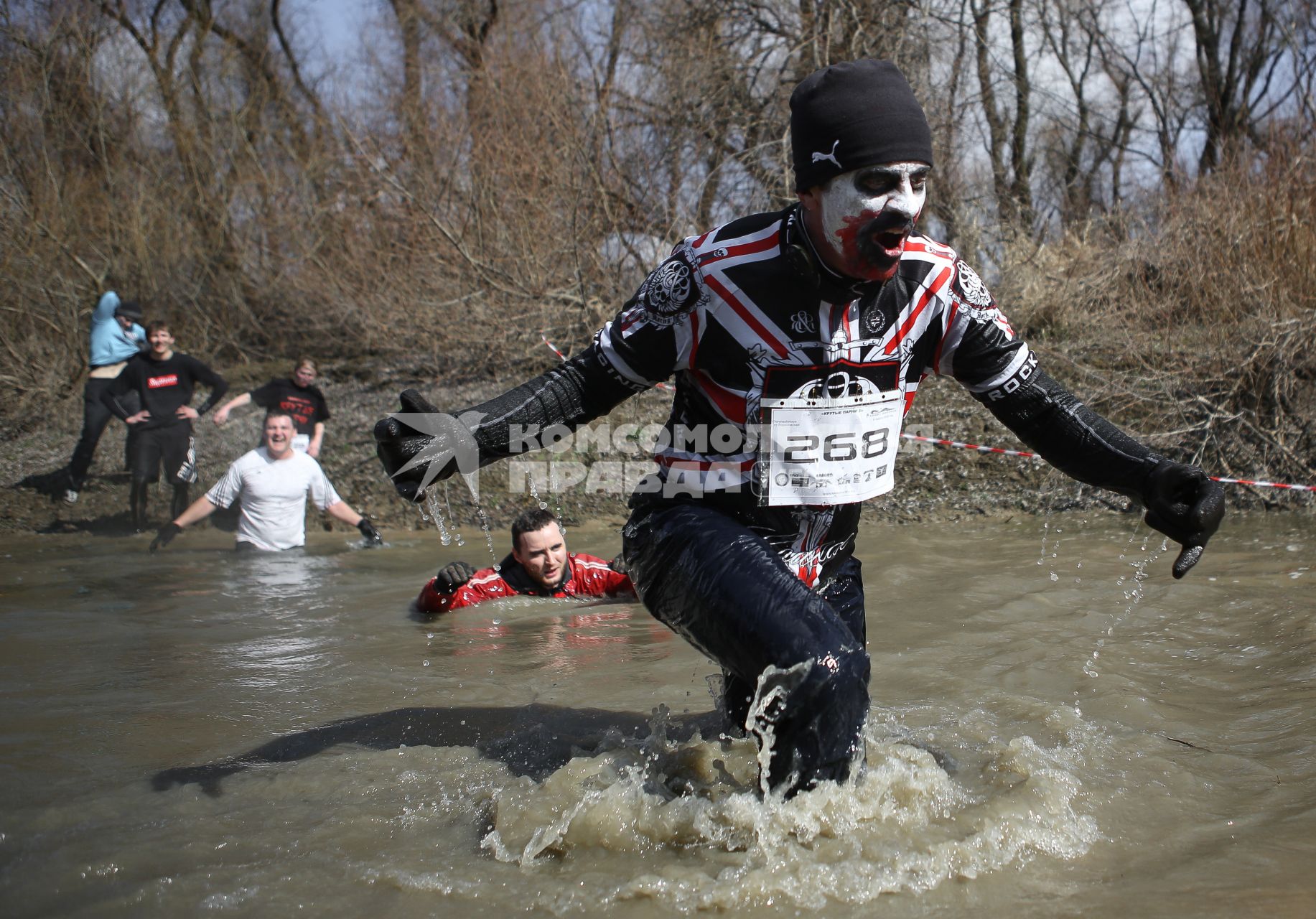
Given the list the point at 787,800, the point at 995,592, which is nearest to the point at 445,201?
the point at 995,592

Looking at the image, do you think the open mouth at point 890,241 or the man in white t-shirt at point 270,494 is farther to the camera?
the man in white t-shirt at point 270,494

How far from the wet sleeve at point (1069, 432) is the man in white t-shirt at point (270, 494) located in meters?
6.31

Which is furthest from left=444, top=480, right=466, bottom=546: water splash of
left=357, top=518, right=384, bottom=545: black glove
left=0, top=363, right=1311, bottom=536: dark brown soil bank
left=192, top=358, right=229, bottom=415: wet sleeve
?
left=192, top=358, right=229, bottom=415: wet sleeve

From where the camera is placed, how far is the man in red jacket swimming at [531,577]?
598 cm

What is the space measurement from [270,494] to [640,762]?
5.77 m

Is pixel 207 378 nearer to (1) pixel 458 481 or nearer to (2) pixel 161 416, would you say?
(2) pixel 161 416

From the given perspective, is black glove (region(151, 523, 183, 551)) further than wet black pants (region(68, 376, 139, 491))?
No

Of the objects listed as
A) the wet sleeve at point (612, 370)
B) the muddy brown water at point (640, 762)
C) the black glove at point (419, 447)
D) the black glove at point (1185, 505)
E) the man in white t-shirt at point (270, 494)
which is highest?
the wet sleeve at point (612, 370)

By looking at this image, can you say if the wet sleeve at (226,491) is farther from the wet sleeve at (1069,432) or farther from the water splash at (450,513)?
the wet sleeve at (1069,432)

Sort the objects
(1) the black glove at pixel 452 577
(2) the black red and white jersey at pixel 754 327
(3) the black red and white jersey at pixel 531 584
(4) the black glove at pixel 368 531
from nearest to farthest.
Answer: (2) the black red and white jersey at pixel 754 327 → (1) the black glove at pixel 452 577 → (3) the black red and white jersey at pixel 531 584 → (4) the black glove at pixel 368 531

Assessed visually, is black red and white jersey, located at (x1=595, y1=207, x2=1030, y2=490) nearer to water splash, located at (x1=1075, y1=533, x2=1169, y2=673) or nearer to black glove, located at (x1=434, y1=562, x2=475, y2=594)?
water splash, located at (x1=1075, y1=533, x2=1169, y2=673)

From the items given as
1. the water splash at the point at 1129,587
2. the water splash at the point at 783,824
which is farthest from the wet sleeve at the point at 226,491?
the water splash at the point at 1129,587

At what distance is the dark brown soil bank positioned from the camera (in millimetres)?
8492

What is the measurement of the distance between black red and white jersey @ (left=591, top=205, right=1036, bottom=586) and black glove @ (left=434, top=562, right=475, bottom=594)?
3222 mm
